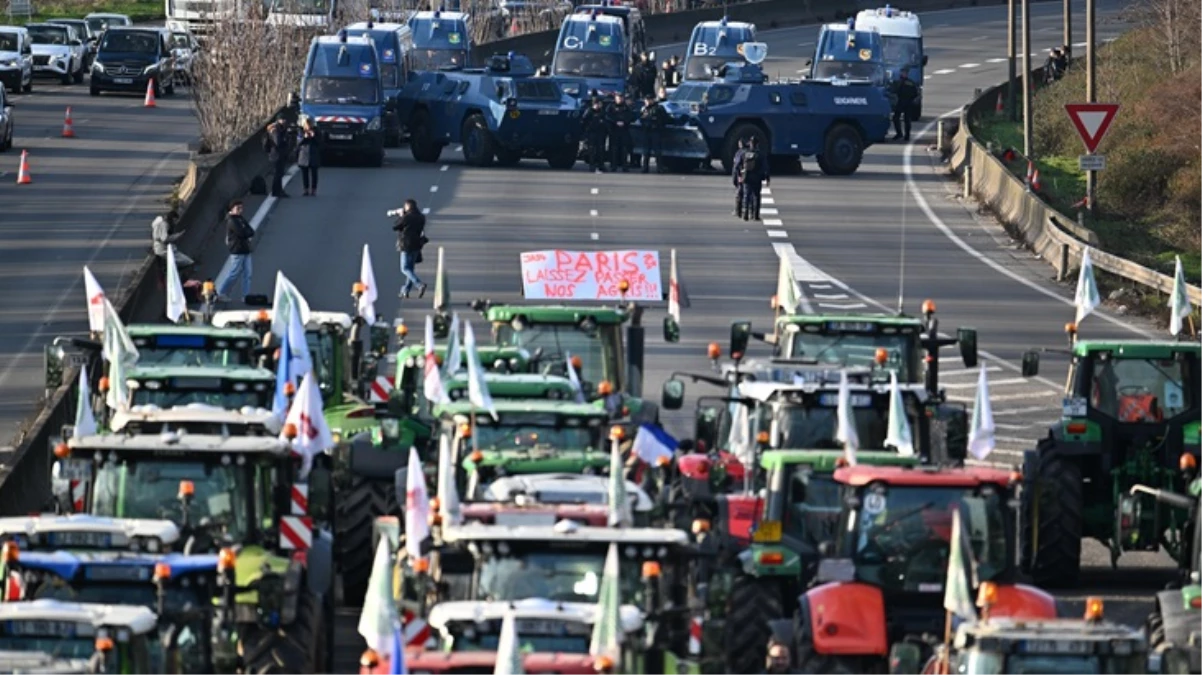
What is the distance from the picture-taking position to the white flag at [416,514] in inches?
656

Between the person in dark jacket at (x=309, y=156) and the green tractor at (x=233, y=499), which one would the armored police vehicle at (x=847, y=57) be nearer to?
the person in dark jacket at (x=309, y=156)

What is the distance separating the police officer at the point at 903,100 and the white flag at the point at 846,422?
4133cm

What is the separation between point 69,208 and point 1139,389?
2741 centimetres

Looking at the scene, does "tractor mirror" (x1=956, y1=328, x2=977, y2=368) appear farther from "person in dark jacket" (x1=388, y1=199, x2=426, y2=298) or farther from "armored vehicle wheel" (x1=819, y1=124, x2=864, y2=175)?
"armored vehicle wheel" (x1=819, y1=124, x2=864, y2=175)

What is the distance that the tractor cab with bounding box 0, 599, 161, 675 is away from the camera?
48.3 feet

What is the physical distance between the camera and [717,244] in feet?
150

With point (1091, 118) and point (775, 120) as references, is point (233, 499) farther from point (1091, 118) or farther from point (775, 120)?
point (775, 120)

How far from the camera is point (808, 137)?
54406 mm

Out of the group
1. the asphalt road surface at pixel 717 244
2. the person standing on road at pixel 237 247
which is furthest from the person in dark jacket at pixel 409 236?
the person standing on road at pixel 237 247

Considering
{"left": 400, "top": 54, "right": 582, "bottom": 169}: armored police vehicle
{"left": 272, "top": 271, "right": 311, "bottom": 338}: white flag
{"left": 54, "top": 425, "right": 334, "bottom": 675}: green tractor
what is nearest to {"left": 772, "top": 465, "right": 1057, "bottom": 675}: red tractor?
{"left": 54, "top": 425, "right": 334, "bottom": 675}: green tractor

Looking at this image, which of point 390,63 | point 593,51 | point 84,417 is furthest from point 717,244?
point 84,417

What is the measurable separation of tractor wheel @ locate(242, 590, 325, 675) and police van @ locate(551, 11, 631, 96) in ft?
143

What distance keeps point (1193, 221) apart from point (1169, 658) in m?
36.6

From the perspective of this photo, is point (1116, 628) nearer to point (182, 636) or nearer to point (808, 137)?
point (182, 636)
